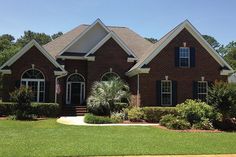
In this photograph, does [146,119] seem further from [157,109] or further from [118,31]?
[118,31]

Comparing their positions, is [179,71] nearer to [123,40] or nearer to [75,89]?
[123,40]

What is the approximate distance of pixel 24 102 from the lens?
25.1 meters

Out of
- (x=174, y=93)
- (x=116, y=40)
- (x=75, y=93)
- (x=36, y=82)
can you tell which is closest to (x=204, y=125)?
(x=174, y=93)

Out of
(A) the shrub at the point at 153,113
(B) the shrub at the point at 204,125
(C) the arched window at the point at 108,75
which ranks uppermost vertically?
(C) the arched window at the point at 108,75

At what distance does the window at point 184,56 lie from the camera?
2961 cm

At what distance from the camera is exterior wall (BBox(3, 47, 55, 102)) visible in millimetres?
28438

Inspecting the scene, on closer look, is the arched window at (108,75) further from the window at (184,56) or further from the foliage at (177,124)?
the foliage at (177,124)

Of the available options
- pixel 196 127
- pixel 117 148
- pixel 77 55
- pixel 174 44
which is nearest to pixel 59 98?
pixel 77 55

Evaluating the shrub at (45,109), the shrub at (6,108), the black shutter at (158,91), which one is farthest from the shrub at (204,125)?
the shrub at (6,108)

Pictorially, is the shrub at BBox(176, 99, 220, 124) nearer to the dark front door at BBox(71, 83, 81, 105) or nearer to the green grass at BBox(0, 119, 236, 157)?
the green grass at BBox(0, 119, 236, 157)

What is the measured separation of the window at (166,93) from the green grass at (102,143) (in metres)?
11.6

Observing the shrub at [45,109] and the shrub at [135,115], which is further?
the shrub at [45,109]

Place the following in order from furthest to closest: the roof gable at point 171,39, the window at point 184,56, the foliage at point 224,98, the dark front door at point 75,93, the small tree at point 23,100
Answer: the dark front door at point 75,93 < the window at point 184,56 < the roof gable at point 171,39 < the small tree at point 23,100 < the foliage at point 224,98

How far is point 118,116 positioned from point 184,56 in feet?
28.5
